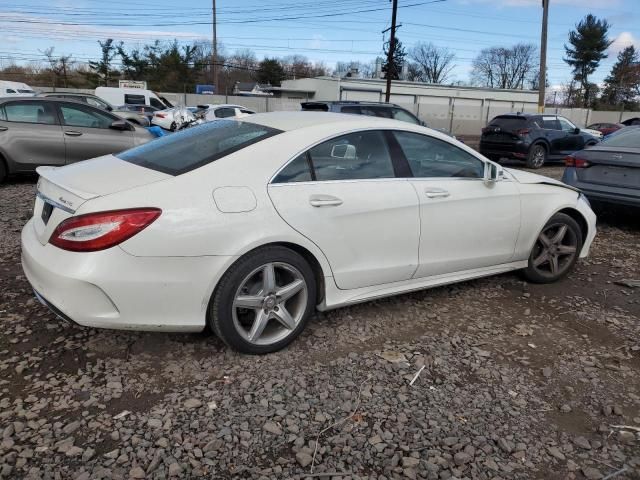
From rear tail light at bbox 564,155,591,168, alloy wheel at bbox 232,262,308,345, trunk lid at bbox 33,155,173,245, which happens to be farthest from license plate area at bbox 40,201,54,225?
rear tail light at bbox 564,155,591,168

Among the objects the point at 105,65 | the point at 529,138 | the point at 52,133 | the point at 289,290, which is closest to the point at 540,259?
the point at 289,290

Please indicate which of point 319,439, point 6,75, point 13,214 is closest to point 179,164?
point 319,439

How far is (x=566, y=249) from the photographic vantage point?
4852 millimetres

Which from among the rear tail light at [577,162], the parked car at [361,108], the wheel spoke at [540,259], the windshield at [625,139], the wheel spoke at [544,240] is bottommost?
the wheel spoke at [540,259]

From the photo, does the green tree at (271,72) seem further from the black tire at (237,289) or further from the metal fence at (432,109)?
the black tire at (237,289)

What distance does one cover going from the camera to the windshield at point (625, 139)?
6809 millimetres

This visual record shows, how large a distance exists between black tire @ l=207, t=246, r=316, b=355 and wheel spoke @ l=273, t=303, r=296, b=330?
13 cm

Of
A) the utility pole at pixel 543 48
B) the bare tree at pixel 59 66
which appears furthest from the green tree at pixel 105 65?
the utility pole at pixel 543 48

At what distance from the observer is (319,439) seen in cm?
258

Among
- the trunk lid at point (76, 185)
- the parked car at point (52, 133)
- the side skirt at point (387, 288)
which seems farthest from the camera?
the parked car at point (52, 133)

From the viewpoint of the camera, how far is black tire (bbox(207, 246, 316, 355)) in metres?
3.04

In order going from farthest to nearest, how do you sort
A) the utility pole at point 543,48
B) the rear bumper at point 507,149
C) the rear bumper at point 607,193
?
1. the utility pole at point 543,48
2. the rear bumper at point 507,149
3. the rear bumper at point 607,193

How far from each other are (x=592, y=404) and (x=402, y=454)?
1.26 meters

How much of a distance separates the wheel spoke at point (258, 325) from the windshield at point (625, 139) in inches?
227
